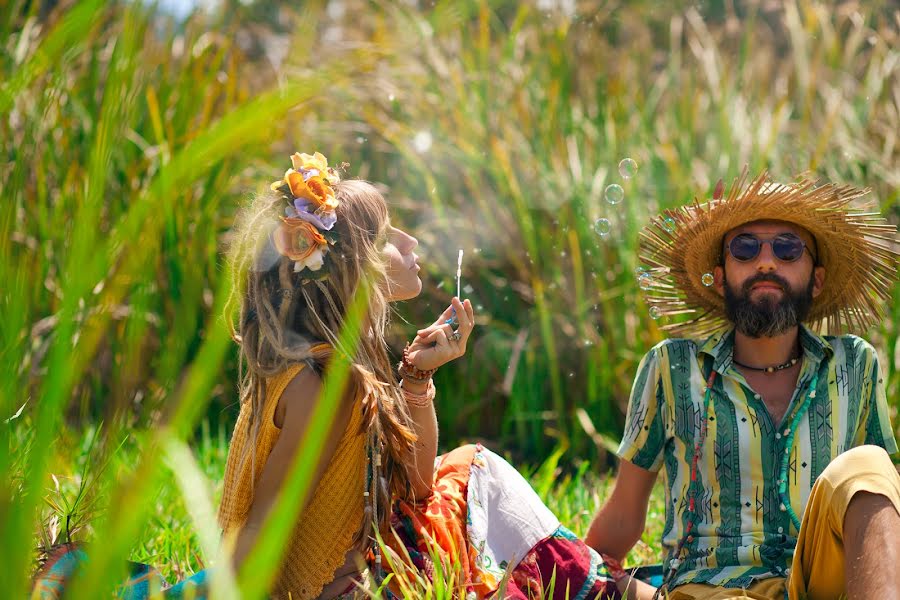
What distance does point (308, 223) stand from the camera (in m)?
2.42

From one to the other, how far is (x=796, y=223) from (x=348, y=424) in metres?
1.31

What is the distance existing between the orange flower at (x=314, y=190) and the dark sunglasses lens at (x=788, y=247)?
1160 millimetres

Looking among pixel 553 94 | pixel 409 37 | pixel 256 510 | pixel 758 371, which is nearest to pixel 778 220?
pixel 758 371

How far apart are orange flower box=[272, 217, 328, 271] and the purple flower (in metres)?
0.01

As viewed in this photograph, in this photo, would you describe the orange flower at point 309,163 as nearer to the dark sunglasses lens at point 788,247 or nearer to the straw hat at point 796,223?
the straw hat at point 796,223

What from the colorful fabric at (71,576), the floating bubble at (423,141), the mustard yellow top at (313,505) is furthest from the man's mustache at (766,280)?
the floating bubble at (423,141)

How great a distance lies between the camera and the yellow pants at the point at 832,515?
2.18 meters

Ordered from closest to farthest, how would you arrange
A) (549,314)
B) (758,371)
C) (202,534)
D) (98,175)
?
(202,534)
(98,175)
(758,371)
(549,314)

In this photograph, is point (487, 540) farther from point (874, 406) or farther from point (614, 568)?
point (874, 406)

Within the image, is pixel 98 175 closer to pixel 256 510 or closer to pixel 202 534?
pixel 202 534

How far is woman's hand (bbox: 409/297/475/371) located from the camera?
2.46 metres

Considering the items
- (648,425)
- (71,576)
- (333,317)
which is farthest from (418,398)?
(71,576)

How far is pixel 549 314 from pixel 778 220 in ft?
6.96

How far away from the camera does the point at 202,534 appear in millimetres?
835
